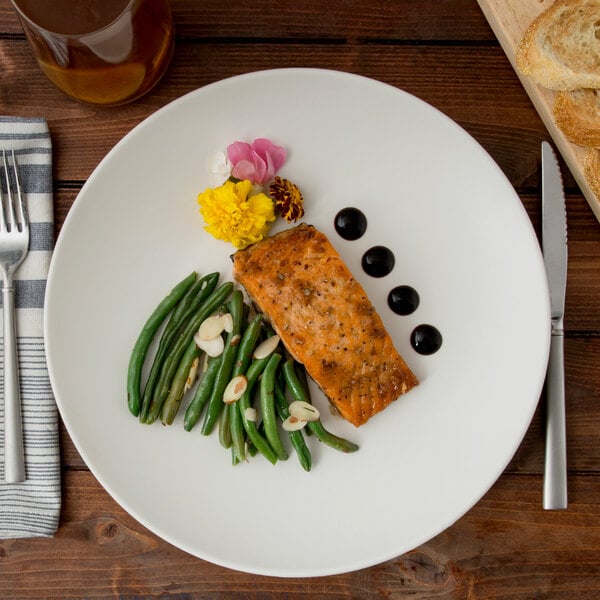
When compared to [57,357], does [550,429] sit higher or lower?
lower

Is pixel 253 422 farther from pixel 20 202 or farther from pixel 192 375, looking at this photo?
pixel 20 202

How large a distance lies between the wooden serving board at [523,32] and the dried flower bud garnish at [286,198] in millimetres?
911

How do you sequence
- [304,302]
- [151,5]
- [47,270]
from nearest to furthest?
[151,5] → [304,302] → [47,270]

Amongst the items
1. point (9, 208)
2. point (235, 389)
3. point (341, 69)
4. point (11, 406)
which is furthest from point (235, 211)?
point (11, 406)

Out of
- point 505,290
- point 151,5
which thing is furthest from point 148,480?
point 151,5

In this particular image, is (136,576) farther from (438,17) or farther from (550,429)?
(438,17)

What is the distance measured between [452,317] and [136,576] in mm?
1484

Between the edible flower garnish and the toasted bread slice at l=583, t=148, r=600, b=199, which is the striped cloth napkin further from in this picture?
the toasted bread slice at l=583, t=148, r=600, b=199

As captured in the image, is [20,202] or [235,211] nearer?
[235,211]

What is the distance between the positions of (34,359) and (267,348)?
2.71ft

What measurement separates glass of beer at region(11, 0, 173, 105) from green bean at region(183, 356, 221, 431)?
970 millimetres

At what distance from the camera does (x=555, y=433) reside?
2471mm

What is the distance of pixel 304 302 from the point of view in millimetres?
2297

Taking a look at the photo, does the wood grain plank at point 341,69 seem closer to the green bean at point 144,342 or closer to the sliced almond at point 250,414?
the green bean at point 144,342
